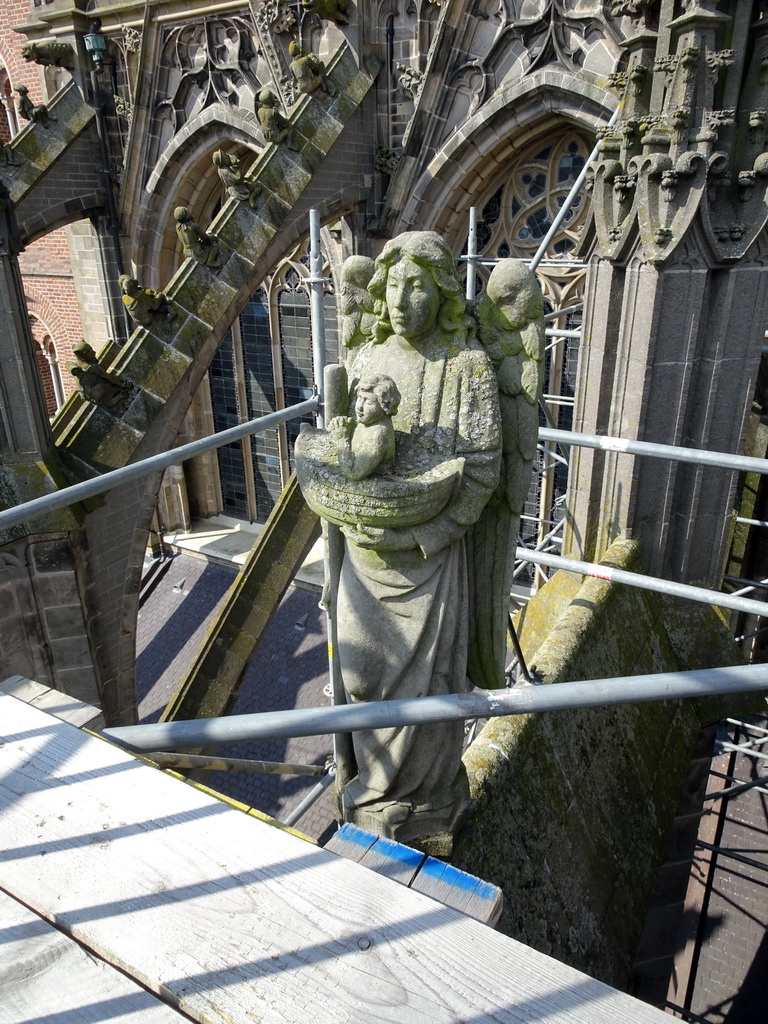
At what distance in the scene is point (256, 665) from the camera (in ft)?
31.0

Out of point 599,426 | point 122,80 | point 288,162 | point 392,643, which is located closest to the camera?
point 392,643

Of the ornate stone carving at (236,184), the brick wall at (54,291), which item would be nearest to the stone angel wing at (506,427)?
the ornate stone carving at (236,184)

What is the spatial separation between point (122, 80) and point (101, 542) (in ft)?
24.5

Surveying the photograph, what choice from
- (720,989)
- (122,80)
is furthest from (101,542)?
(720,989)

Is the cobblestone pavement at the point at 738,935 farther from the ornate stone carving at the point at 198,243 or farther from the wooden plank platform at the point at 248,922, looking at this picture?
the wooden plank platform at the point at 248,922

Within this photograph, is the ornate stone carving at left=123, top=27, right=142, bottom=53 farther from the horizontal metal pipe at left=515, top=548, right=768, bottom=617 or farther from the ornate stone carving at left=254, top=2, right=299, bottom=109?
the horizontal metal pipe at left=515, top=548, right=768, bottom=617

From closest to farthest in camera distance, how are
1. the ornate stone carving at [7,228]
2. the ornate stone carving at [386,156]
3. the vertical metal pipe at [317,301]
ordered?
the vertical metal pipe at [317,301]
the ornate stone carving at [7,228]
the ornate stone carving at [386,156]

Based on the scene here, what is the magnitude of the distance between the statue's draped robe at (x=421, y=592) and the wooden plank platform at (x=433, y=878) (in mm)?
1177

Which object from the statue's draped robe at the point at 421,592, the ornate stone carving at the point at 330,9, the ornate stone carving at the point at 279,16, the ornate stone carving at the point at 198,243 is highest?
the ornate stone carving at the point at 279,16

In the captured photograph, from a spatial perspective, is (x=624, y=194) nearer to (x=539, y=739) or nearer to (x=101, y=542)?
(x=539, y=739)

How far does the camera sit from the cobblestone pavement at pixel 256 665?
8.15 meters

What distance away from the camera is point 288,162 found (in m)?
6.98

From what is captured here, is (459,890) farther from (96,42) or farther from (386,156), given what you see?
(96,42)

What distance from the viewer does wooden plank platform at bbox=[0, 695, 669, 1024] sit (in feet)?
2.70
